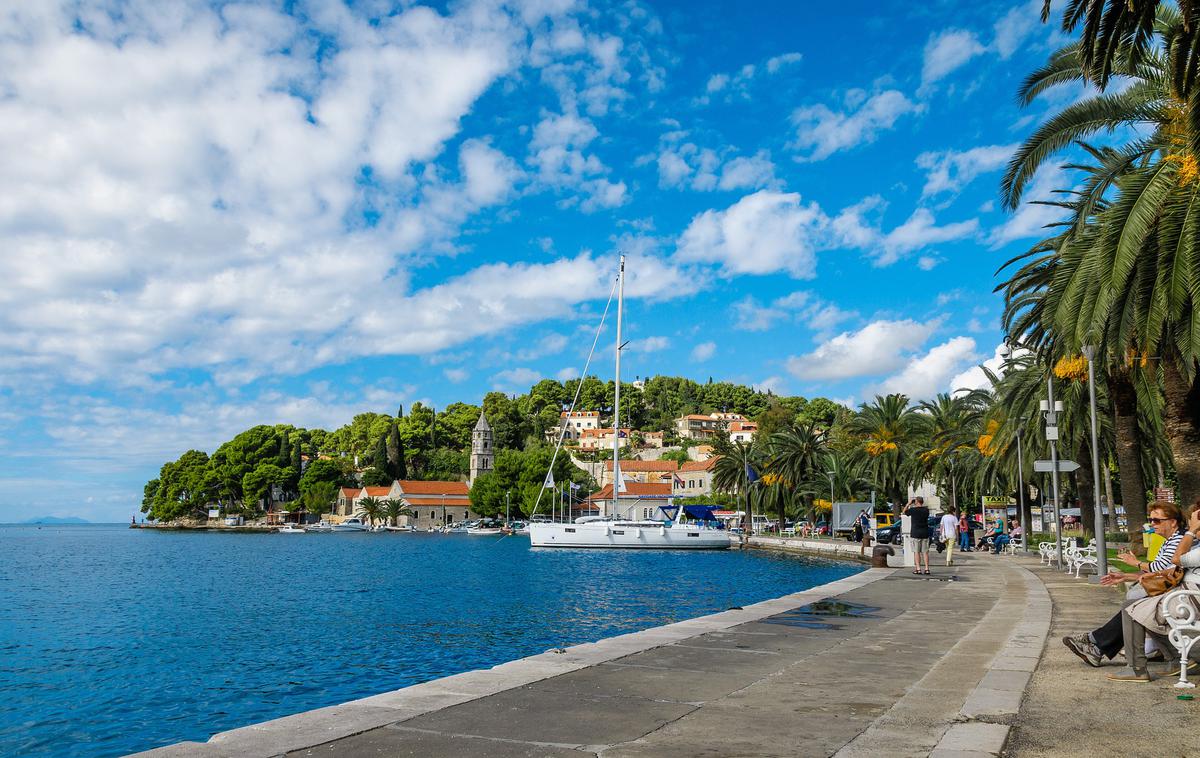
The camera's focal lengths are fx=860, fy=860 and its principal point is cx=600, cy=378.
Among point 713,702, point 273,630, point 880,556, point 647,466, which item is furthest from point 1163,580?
point 647,466

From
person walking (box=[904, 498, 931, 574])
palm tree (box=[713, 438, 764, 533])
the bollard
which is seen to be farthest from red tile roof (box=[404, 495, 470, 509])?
person walking (box=[904, 498, 931, 574])

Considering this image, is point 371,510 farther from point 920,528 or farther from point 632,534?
point 920,528

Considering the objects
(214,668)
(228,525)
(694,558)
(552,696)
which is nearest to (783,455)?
(694,558)

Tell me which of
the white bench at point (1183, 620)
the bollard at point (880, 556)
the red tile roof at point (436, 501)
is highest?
the white bench at point (1183, 620)

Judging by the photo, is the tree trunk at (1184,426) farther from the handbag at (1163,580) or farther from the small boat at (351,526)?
the small boat at (351,526)

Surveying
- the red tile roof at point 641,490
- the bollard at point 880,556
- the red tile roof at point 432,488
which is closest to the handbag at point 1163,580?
the bollard at point 880,556

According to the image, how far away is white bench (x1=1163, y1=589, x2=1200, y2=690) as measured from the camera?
6.45 metres

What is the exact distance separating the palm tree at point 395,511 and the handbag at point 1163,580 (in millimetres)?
128919

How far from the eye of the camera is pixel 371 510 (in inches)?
5226

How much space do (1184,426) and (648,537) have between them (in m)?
45.3

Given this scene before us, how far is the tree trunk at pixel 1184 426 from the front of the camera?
59.3ft

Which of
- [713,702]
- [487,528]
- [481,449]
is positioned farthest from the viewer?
[481,449]

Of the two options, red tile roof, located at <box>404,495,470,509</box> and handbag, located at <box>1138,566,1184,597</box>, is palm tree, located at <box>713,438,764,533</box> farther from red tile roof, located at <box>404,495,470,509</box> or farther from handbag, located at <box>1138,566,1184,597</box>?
handbag, located at <box>1138,566,1184,597</box>

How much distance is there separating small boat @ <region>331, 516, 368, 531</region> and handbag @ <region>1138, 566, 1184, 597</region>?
13219cm
